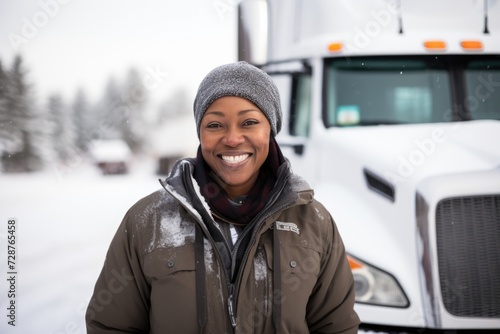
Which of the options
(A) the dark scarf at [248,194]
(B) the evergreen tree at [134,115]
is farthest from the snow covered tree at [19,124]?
(A) the dark scarf at [248,194]

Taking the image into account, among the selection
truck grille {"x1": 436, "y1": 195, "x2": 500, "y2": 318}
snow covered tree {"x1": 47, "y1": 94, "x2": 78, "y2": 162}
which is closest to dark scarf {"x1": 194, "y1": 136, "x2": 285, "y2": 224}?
truck grille {"x1": 436, "y1": 195, "x2": 500, "y2": 318}

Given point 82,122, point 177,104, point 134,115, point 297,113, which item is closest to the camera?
point 297,113

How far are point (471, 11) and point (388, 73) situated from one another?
0.74 meters

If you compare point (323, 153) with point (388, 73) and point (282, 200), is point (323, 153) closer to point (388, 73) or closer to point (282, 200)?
point (388, 73)

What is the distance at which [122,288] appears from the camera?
1.48 metres

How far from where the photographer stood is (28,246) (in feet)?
14.0

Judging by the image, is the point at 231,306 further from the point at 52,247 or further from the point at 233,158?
the point at 52,247

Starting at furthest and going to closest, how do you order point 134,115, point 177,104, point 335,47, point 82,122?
point 134,115, point 82,122, point 177,104, point 335,47

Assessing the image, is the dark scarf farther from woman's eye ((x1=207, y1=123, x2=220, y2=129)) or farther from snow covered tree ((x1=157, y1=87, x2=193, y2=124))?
snow covered tree ((x1=157, y1=87, x2=193, y2=124))

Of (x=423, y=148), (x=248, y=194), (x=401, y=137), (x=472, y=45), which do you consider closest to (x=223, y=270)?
(x=248, y=194)

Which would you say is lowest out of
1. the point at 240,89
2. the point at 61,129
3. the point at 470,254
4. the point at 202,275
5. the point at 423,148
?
the point at 470,254

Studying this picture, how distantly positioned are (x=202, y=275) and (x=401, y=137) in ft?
7.44

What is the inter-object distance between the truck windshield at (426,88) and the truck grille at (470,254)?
34.4 inches

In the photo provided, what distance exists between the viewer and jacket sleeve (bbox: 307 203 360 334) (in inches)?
61.7
